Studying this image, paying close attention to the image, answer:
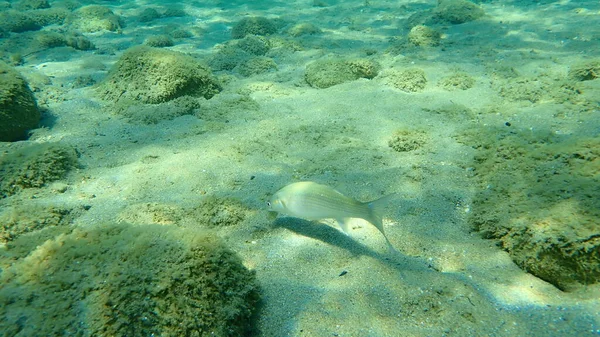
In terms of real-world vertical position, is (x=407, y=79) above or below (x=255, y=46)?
above

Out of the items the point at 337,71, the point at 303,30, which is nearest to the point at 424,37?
the point at 337,71

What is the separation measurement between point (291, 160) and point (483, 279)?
2710mm

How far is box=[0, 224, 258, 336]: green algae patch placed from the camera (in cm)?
187

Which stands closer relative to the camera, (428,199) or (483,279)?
(483,279)

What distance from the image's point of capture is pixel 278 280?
9.62ft

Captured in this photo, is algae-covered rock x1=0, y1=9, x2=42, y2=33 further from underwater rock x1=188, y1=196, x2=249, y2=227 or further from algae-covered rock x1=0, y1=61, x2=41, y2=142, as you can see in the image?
underwater rock x1=188, y1=196, x2=249, y2=227

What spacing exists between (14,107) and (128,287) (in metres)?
4.96

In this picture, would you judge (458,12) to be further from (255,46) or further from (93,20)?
(93,20)

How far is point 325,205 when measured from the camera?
299 cm

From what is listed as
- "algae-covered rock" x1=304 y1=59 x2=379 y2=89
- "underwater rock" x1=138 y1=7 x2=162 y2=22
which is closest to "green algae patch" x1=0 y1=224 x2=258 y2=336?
"algae-covered rock" x1=304 y1=59 x2=379 y2=89

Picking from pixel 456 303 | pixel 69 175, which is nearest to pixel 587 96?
pixel 456 303

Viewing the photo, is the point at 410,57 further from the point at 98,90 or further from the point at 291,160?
the point at 98,90

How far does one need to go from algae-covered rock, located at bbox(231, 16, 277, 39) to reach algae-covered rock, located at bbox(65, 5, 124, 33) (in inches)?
200

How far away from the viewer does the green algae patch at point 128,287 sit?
187cm
